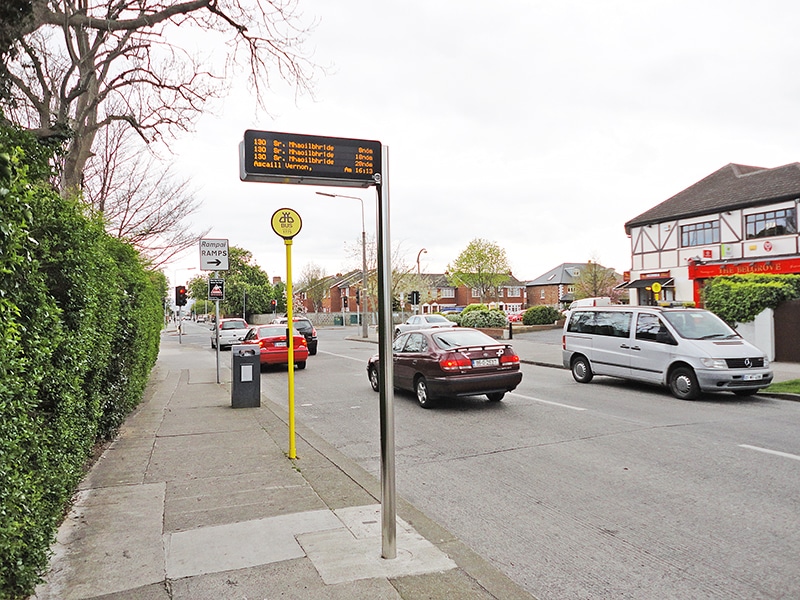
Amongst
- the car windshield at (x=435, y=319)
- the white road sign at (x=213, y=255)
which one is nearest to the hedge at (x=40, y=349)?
the white road sign at (x=213, y=255)

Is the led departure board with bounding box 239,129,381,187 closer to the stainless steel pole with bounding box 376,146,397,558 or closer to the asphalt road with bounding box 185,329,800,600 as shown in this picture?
the stainless steel pole with bounding box 376,146,397,558

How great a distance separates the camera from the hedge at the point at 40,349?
278cm

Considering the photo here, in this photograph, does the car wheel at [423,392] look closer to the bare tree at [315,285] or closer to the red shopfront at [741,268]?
the red shopfront at [741,268]

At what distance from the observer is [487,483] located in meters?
6.14

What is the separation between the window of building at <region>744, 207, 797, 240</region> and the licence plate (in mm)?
26048

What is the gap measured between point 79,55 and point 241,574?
13.6 meters

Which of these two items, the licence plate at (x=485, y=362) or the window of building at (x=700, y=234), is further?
the window of building at (x=700, y=234)

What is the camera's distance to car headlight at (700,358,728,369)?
11073 millimetres

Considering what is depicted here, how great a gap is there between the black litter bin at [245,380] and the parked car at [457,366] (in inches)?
111

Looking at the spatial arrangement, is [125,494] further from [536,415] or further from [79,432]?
[536,415]

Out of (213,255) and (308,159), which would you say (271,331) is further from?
(308,159)

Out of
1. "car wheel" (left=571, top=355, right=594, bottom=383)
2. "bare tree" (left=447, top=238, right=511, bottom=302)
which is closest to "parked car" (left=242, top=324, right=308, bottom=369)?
"car wheel" (left=571, top=355, right=594, bottom=383)

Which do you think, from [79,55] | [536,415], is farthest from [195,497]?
[79,55]

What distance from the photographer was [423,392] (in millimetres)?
10867
